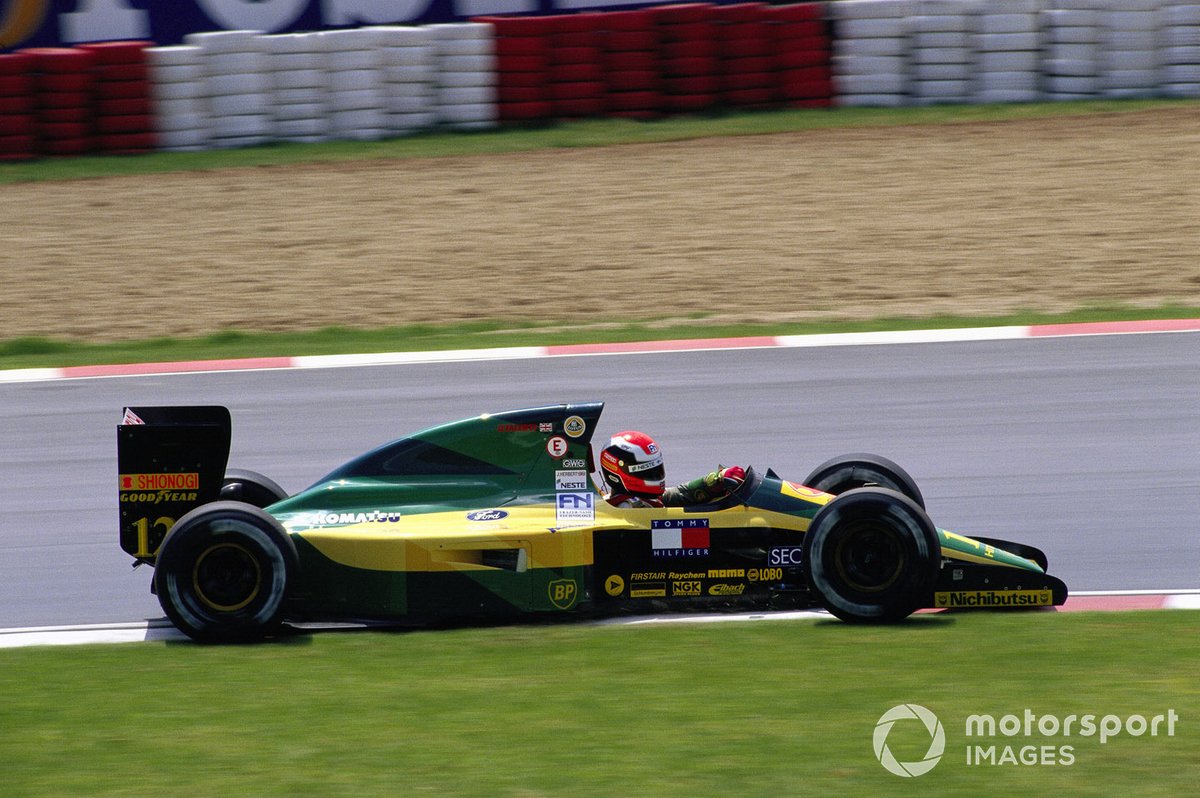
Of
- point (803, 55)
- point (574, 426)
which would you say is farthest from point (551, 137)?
point (574, 426)

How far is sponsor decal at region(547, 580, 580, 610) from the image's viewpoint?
24.2 feet

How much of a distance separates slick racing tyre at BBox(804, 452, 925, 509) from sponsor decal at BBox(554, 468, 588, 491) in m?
1.27

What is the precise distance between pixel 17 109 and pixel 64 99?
622 mm

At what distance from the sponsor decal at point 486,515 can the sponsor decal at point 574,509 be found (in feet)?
0.84

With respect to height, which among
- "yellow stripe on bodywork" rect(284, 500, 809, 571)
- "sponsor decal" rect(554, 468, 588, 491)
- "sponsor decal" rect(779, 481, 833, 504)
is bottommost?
"yellow stripe on bodywork" rect(284, 500, 809, 571)

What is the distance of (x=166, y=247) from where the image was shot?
17312mm

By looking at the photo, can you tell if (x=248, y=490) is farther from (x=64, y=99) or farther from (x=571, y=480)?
(x=64, y=99)

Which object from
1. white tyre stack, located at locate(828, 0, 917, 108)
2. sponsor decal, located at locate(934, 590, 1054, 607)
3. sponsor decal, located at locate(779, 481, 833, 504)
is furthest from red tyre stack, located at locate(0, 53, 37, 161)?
sponsor decal, located at locate(934, 590, 1054, 607)

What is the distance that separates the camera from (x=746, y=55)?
806 inches

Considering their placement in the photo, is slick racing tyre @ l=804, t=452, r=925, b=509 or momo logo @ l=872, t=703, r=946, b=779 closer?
momo logo @ l=872, t=703, r=946, b=779

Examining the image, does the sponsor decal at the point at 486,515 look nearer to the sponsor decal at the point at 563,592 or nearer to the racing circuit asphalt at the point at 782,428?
the sponsor decal at the point at 563,592

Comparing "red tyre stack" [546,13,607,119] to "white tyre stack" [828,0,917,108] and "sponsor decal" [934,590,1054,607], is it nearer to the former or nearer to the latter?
"white tyre stack" [828,0,917,108]

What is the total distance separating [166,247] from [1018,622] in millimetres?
12372

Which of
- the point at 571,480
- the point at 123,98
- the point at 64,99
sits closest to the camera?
the point at 571,480
